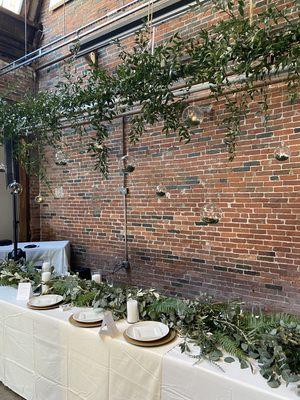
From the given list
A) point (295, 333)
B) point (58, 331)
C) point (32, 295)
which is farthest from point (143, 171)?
point (295, 333)

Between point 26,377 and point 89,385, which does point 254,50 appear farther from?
point 26,377

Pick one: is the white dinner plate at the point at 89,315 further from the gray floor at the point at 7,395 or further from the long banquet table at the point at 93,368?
the gray floor at the point at 7,395

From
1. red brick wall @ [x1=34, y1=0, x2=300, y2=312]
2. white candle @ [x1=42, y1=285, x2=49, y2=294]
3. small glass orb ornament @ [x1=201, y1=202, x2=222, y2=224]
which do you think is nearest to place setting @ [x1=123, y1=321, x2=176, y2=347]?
white candle @ [x1=42, y1=285, x2=49, y2=294]

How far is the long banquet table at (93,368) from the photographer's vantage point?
1179 millimetres

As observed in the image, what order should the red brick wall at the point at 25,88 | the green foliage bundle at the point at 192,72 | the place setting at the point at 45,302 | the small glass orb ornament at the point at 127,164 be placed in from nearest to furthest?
1. the green foliage bundle at the point at 192,72
2. the place setting at the point at 45,302
3. the small glass orb ornament at the point at 127,164
4. the red brick wall at the point at 25,88

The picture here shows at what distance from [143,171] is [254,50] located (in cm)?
239

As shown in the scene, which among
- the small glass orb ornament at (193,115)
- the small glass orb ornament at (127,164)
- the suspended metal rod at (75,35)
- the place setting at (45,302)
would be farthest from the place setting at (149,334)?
the suspended metal rod at (75,35)

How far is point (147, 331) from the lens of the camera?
4.94 ft

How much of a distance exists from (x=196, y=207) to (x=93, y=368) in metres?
2.32

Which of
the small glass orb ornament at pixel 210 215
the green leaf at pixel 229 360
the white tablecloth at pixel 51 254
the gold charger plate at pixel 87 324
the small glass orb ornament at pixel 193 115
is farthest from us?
the white tablecloth at pixel 51 254

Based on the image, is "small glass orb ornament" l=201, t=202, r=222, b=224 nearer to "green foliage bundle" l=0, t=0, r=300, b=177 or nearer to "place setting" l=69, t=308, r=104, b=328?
"green foliage bundle" l=0, t=0, r=300, b=177

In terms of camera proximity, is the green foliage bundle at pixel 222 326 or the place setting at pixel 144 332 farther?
the place setting at pixel 144 332

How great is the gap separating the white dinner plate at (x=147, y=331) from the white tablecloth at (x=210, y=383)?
126mm

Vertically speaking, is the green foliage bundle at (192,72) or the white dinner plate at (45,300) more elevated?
the green foliage bundle at (192,72)
